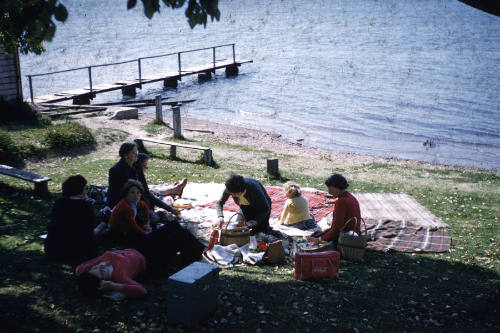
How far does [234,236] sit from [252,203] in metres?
0.85

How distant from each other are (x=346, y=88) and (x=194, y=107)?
12.7 m

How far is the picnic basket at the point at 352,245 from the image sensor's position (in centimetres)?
768

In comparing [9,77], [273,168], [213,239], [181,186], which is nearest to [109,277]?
[213,239]

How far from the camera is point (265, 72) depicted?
47375mm

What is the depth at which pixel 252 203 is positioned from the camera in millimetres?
8680

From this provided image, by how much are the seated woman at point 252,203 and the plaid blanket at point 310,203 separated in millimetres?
1420

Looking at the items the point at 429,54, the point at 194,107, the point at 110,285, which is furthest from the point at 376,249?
the point at 429,54

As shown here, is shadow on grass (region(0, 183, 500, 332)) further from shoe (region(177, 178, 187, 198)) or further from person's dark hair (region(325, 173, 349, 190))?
shoe (region(177, 178, 187, 198))

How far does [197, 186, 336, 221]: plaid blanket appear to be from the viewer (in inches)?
417

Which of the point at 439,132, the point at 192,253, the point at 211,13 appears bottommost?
the point at 439,132

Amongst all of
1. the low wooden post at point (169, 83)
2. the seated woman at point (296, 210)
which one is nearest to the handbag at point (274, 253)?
the seated woman at point (296, 210)

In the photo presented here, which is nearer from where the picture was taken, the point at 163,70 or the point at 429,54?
the point at 163,70

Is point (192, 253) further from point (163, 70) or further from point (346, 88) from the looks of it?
point (163, 70)

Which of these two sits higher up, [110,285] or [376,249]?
[110,285]
